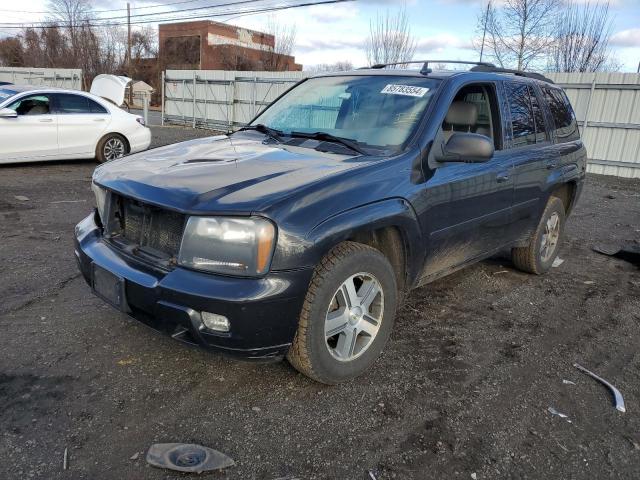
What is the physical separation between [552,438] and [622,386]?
881 mm

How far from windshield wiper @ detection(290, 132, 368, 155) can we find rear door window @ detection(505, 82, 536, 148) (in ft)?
5.01

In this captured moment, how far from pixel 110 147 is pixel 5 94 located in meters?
2.06

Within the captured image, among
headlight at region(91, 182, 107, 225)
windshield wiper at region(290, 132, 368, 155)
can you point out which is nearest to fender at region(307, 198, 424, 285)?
windshield wiper at region(290, 132, 368, 155)

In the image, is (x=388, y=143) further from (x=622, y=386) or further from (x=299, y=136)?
(x=622, y=386)

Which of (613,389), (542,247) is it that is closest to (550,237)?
(542,247)

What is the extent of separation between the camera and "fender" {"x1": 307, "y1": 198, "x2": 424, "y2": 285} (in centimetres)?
260

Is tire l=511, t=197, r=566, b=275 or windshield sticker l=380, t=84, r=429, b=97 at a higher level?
windshield sticker l=380, t=84, r=429, b=97

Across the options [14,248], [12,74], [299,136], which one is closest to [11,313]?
[14,248]

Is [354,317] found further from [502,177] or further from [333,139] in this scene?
[502,177]

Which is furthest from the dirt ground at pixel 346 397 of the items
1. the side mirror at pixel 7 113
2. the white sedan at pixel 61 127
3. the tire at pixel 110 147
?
the tire at pixel 110 147

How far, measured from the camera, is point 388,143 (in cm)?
332

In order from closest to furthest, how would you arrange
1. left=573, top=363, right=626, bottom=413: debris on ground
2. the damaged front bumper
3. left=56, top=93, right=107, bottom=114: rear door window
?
the damaged front bumper, left=573, top=363, right=626, bottom=413: debris on ground, left=56, top=93, right=107, bottom=114: rear door window

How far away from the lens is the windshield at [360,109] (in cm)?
343

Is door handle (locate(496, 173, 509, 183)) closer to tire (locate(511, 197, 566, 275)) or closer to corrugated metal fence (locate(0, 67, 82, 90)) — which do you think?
tire (locate(511, 197, 566, 275))
